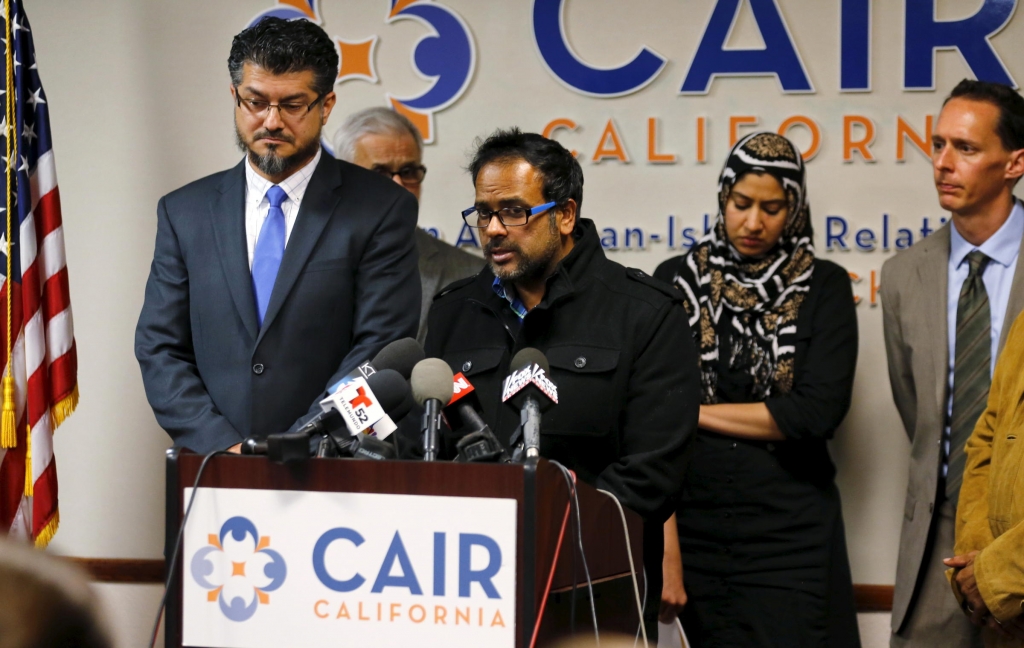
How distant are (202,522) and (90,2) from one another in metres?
3.43

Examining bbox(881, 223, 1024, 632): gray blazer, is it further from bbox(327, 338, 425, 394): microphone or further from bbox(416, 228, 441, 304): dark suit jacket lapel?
bbox(327, 338, 425, 394): microphone

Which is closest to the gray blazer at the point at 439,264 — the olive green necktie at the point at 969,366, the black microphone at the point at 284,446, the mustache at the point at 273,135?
the mustache at the point at 273,135

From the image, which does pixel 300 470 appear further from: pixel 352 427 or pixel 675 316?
pixel 675 316

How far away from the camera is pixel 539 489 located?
1.84 metres

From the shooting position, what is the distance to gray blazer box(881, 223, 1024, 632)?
349cm

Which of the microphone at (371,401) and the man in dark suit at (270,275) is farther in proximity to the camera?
the man in dark suit at (270,275)

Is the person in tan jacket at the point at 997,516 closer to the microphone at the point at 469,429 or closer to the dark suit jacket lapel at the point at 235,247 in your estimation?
the microphone at the point at 469,429

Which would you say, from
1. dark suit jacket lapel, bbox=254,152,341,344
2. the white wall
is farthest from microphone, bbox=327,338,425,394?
the white wall

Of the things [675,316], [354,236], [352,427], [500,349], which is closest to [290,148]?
[354,236]

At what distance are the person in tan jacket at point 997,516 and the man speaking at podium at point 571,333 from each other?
0.74m

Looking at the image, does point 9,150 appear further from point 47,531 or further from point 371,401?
point 371,401

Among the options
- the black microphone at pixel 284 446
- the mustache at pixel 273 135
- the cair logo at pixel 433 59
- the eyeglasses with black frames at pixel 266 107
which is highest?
the cair logo at pixel 433 59

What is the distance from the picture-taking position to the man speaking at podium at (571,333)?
9.18 ft

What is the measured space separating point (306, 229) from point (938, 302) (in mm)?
1853
